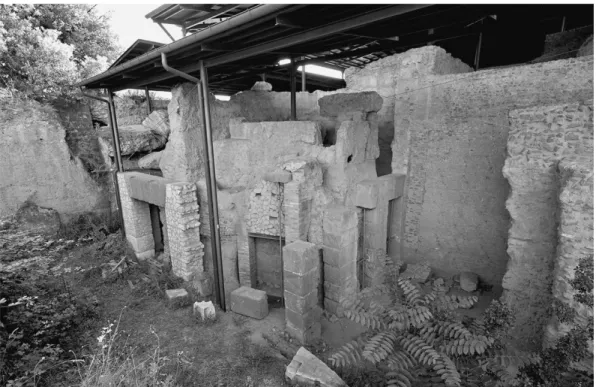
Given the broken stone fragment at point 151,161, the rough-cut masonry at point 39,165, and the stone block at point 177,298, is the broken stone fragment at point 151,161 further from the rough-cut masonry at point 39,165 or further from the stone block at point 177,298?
the stone block at point 177,298

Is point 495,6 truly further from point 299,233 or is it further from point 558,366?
point 299,233

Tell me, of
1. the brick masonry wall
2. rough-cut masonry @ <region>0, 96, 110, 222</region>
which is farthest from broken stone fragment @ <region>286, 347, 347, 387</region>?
rough-cut masonry @ <region>0, 96, 110, 222</region>

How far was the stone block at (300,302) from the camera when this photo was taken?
5.72 m

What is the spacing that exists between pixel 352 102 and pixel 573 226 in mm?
4388

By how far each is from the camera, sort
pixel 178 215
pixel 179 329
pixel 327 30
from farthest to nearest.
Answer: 1. pixel 178 215
2. pixel 179 329
3. pixel 327 30

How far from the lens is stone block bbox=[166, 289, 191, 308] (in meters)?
6.83

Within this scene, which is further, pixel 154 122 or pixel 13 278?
pixel 154 122

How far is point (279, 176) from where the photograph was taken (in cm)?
659

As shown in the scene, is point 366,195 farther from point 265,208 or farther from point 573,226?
point 573,226

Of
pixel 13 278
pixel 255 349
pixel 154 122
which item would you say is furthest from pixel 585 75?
pixel 154 122

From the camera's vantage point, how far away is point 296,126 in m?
6.98

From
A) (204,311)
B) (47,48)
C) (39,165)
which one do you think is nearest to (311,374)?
(204,311)

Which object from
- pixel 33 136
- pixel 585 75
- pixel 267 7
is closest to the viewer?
pixel 267 7

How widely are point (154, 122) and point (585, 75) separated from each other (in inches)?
453
